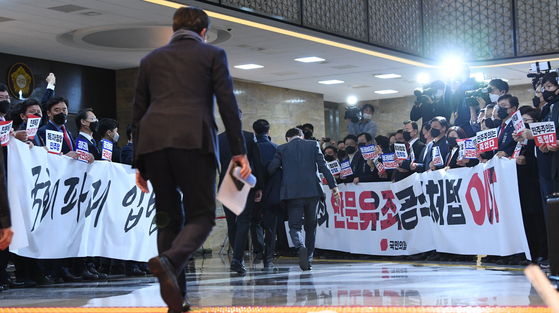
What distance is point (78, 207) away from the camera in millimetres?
6961

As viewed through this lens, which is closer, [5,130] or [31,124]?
[5,130]

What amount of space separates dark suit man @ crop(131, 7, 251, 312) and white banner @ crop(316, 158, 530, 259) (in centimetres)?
494

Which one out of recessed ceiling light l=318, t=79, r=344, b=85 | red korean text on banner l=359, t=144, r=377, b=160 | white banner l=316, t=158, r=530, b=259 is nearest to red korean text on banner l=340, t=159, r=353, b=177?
white banner l=316, t=158, r=530, b=259

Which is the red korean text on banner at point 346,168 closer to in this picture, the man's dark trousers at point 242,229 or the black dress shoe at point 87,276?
the man's dark trousers at point 242,229

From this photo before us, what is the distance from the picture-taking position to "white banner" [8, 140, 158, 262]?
630 centimetres

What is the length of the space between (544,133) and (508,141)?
944mm

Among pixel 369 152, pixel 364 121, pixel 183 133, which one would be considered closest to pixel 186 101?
pixel 183 133

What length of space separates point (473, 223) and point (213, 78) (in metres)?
5.56

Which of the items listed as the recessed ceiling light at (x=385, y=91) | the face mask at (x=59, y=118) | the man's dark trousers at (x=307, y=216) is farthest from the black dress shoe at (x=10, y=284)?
the recessed ceiling light at (x=385, y=91)

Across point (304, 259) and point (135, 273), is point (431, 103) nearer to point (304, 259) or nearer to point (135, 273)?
point (304, 259)

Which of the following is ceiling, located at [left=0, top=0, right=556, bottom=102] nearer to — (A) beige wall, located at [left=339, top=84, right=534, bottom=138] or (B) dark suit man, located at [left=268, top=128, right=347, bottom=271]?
(B) dark suit man, located at [left=268, top=128, right=347, bottom=271]

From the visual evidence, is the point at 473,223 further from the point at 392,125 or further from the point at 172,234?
the point at 392,125

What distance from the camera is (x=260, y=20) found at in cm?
1098

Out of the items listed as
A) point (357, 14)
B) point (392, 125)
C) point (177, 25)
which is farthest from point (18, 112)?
point (392, 125)
